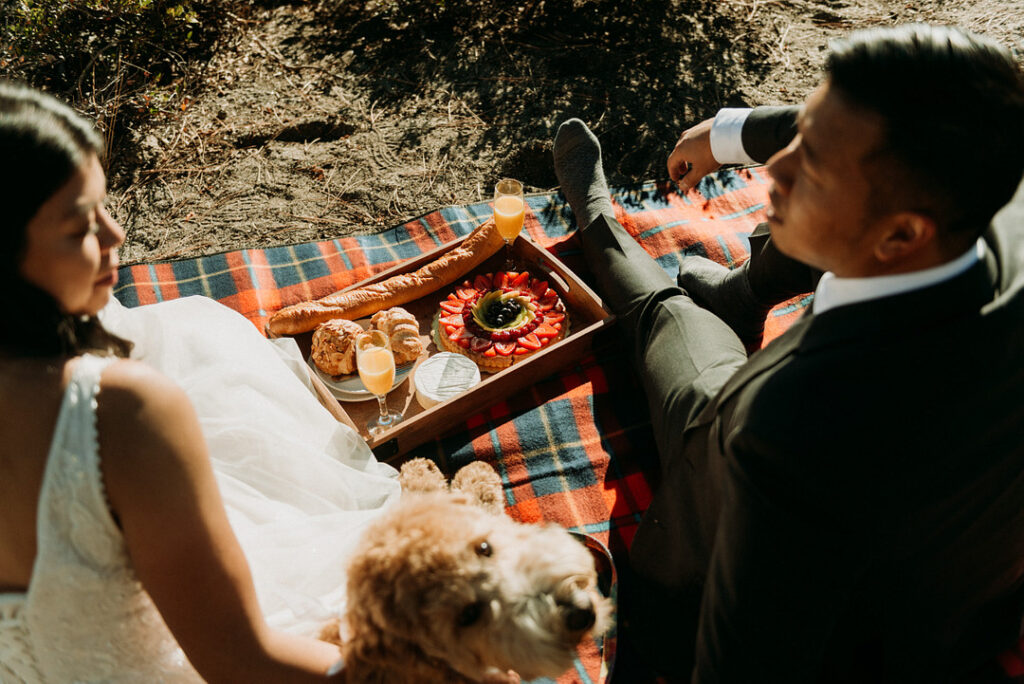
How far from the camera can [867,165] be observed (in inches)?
55.1

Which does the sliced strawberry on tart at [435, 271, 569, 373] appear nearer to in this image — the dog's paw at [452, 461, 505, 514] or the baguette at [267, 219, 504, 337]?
the baguette at [267, 219, 504, 337]

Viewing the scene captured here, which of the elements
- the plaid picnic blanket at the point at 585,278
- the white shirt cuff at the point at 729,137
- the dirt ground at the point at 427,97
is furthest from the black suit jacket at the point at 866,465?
the dirt ground at the point at 427,97

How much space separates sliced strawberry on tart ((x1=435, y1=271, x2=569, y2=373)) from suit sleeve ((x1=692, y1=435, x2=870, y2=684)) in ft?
5.15

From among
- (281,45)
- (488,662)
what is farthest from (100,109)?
(488,662)

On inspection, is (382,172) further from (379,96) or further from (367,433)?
(367,433)

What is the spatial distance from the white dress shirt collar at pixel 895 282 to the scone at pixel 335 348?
1918 mm

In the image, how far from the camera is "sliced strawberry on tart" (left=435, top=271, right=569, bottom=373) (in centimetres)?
300

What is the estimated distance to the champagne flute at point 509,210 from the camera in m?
3.26

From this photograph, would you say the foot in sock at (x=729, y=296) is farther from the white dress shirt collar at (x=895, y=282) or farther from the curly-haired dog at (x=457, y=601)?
the curly-haired dog at (x=457, y=601)

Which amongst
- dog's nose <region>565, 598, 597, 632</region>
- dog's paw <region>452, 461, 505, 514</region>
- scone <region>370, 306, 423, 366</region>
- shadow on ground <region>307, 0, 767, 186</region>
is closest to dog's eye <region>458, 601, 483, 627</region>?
dog's nose <region>565, 598, 597, 632</region>

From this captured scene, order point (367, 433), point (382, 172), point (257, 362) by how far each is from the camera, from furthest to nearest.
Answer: point (382, 172) < point (367, 433) < point (257, 362)

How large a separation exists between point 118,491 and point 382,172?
3681 millimetres

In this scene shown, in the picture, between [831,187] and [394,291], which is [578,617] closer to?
[831,187]

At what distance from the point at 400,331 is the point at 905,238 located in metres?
2.08
